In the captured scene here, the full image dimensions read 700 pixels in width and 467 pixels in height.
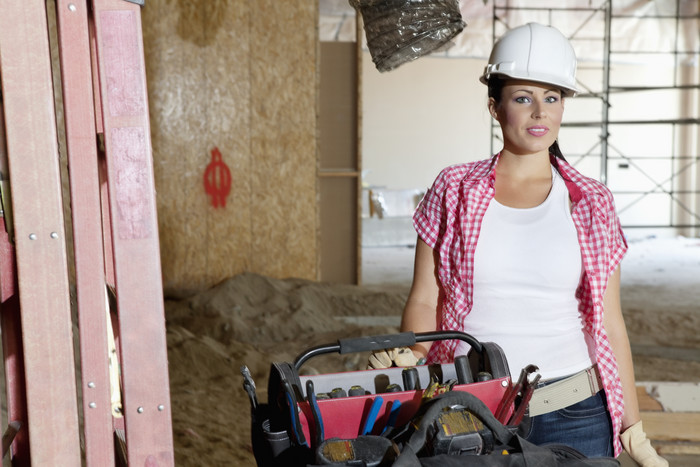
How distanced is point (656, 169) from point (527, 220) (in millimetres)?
15096

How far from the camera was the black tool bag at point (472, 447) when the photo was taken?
3.47ft

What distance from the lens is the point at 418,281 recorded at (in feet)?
6.54

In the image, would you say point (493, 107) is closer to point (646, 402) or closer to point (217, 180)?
point (646, 402)

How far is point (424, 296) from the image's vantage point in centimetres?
198

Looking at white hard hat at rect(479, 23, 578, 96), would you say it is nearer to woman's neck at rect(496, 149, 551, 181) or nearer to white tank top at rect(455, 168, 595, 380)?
woman's neck at rect(496, 149, 551, 181)

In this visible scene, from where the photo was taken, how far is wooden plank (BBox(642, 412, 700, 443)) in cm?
341

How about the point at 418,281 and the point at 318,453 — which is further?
the point at 418,281

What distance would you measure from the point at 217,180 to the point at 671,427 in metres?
4.96

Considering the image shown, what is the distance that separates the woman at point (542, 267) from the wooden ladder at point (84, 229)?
0.83 meters

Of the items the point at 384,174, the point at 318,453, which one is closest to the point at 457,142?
the point at 384,174

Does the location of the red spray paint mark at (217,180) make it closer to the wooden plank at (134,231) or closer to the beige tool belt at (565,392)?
the beige tool belt at (565,392)

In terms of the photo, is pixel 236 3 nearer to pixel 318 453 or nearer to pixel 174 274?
pixel 174 274

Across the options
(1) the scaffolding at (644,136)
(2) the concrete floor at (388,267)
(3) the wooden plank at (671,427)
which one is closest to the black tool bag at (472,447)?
(3) the wooden plank at (671,427)

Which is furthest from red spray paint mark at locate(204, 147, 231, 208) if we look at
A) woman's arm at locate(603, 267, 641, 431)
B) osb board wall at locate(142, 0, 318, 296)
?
woman's arm at locate(603, 267, 641, 431)
